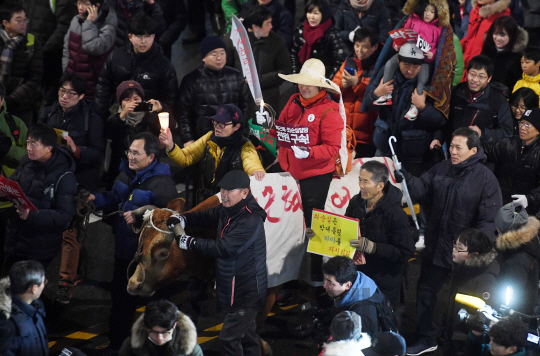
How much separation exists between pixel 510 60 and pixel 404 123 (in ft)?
6.92

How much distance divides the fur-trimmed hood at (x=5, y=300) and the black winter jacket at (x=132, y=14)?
5383 mm

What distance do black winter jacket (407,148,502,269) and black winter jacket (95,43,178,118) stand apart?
11.1 ft

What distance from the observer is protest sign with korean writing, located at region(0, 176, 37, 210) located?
666 centimetres

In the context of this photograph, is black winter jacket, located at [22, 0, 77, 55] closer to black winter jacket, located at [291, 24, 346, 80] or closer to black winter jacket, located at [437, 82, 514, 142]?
black winter jacket, located at [291, 24, 346, 80]

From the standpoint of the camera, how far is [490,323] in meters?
5.47

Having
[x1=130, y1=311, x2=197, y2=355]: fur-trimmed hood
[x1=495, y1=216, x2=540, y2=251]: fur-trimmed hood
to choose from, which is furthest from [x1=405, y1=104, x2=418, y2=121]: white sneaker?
[x1=130, y1=311, x2=197, y2=355]: fur-trimmed hood

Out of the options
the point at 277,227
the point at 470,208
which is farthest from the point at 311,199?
the point at 470,208

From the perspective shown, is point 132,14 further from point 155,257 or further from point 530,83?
point 530,83

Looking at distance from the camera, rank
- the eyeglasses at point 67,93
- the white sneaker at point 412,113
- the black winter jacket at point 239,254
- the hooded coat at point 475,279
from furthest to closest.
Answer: the white sneaker at point 412,113 → the eyeglasses at point 67,93 → the black winter jacket at point 239,254 → the hooded coat at point 475,279

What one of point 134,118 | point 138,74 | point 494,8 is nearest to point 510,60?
point 494,8

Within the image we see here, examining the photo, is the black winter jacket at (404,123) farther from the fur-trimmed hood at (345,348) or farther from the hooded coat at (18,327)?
the hooded coat at (18,327)

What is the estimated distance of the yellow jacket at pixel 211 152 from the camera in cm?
749

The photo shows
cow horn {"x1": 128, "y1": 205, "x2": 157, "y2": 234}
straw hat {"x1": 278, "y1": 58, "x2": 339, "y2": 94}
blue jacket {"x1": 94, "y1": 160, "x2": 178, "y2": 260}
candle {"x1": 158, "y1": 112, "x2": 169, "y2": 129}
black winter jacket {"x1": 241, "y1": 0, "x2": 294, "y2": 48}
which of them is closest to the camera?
cow horn {"x1": 128, "y1": 205, "x2": 157, "y2": 234}

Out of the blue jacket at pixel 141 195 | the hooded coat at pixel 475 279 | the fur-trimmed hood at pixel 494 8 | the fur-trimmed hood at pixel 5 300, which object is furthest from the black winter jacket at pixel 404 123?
the fur-trimmed hood at pixel 5 300
